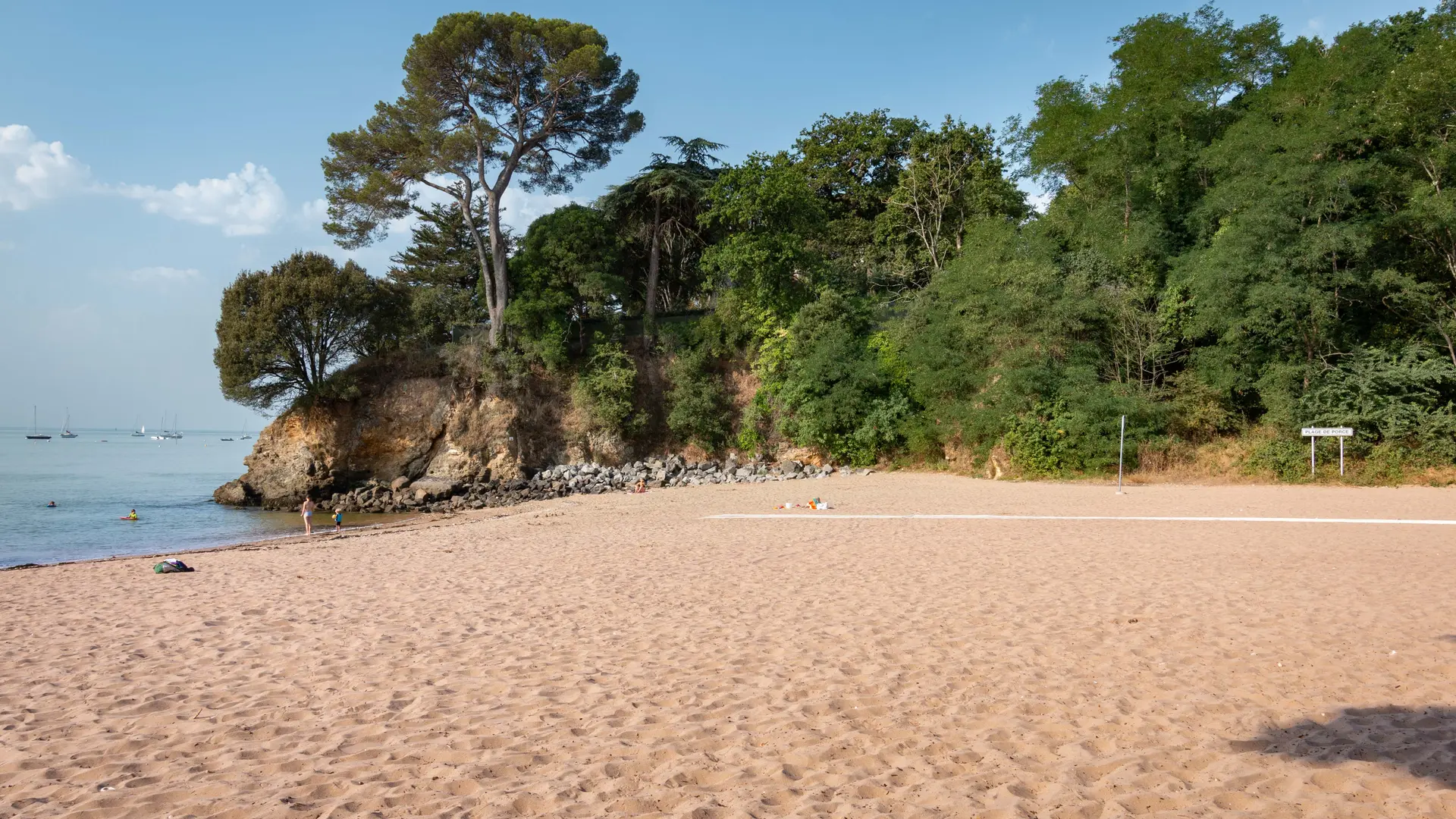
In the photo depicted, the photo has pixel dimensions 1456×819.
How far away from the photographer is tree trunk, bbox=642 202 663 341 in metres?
33.3

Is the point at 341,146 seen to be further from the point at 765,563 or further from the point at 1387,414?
the point at 1387,414

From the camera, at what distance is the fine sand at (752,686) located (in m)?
3.86

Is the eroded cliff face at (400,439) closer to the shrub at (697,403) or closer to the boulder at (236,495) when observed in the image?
the boulder at (236,495)

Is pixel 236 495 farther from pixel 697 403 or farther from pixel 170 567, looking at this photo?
pixel 170 567

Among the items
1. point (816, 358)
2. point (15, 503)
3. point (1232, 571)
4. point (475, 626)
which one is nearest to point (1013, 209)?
point (816, 358)

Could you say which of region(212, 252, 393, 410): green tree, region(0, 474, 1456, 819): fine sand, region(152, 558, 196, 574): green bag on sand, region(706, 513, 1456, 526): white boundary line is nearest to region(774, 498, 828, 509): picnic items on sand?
region(706, 513, 1456, 526): white boundary line

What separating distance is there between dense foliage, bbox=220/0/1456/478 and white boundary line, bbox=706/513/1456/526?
7.91m

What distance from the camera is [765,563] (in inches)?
417

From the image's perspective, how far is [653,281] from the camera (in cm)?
3428

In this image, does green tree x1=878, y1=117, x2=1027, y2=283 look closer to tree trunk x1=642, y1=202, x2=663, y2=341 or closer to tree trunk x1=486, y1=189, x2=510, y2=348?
tree trunk x1=642, y1=202, x2=663, y2=341

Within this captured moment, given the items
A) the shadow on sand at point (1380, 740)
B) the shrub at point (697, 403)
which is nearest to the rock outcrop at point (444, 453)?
the shrub at point (697, 403)

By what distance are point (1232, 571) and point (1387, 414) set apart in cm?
1566

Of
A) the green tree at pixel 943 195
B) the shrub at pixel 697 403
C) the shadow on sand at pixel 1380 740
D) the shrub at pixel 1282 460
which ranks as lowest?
the shadow on sand at pixel 1380 740

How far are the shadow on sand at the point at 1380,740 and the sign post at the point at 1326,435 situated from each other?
18037 millimetres
